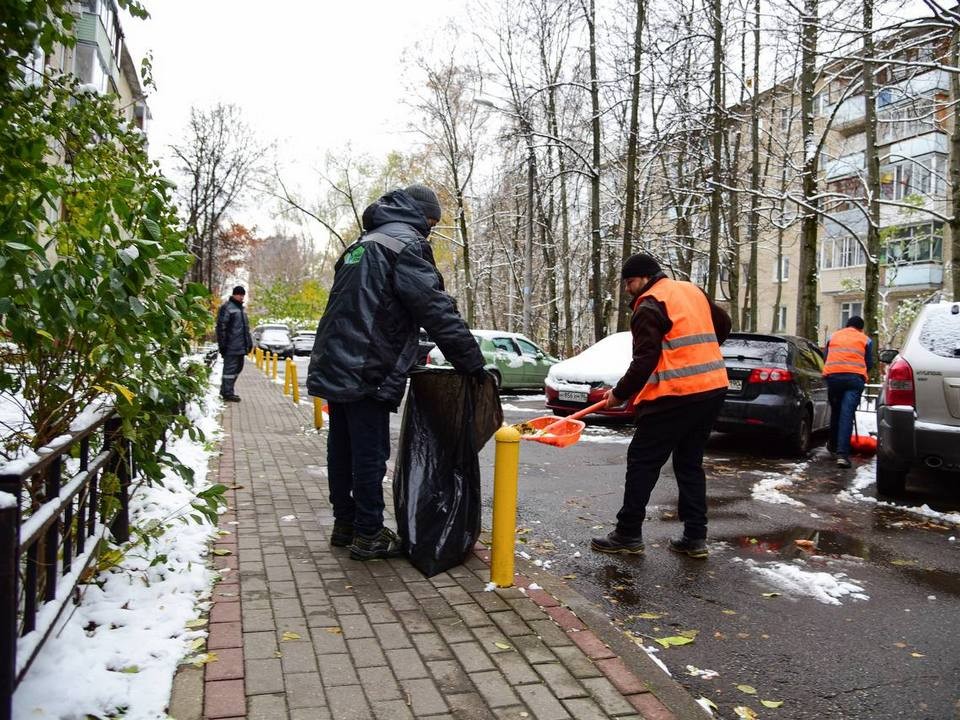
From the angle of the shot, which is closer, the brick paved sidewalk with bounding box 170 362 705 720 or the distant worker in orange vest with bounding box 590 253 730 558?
the brick paved sidewalk with bounding box 170 362 705 720

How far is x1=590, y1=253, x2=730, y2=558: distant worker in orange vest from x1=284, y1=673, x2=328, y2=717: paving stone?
2543mm

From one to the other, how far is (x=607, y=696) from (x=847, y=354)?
23.8ft

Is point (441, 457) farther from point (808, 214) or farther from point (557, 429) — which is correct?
point (808, 214)

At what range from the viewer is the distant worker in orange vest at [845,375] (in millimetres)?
9156

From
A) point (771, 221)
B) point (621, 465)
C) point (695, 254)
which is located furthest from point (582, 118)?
point (621, 465)

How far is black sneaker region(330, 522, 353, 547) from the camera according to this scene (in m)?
4.95

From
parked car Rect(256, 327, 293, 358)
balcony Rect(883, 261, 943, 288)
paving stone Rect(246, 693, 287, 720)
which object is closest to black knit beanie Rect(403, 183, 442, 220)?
paving stone Rect(246, 693, 287, 720)

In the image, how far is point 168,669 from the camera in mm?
3059

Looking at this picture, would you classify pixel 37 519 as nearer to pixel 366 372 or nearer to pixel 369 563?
pixel 366 372

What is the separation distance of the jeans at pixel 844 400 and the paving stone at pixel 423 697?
748 cm

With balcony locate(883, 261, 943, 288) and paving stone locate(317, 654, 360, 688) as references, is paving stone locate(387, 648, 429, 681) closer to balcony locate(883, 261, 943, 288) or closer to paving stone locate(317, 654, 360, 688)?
paving stone locate(317, 654, 360, 688)

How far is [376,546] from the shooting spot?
4.68 metres

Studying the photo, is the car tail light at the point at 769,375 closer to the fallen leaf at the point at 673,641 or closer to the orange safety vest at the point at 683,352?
the orange safety vest at the point at 683,352

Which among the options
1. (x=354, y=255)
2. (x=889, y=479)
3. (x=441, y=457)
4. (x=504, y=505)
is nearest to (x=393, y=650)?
(x=504, y=505)
